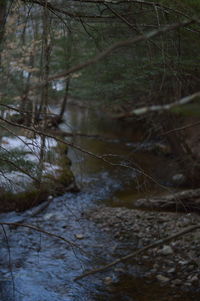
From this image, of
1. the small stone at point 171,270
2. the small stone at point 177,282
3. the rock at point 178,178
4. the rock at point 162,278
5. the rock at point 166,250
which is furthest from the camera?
the rock at point 178,178

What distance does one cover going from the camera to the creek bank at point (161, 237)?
4.99 meters

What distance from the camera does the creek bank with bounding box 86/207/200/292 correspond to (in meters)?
4.99

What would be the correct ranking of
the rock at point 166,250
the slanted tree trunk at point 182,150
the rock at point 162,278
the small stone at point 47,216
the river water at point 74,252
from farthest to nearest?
the slanted tree trunk at point 182,150 < the small stone at point 47,216 < the rock at point 166,250 < the rock at point 162,278 < the river water at point 74,252

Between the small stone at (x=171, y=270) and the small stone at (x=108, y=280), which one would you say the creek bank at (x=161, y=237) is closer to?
the small stone at (x=171, y=270)

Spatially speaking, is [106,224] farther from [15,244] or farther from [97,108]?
[97,108]

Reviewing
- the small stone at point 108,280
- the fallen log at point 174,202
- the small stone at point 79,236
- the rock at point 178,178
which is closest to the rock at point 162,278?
the small stone at point 108,280

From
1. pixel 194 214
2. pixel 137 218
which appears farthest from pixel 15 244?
pixel 194 214

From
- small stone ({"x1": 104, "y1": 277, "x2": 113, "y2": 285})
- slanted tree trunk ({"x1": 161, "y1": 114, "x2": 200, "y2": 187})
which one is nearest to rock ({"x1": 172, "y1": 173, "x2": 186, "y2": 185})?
slanted tree trunk ({"x1": 161, "y1": 114, "x2": 200, "y2": 187})

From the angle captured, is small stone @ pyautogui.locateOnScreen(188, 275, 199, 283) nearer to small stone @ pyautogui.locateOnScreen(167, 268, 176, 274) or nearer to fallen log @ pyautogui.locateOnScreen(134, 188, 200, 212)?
small stone @ pyautogui.locateOnScreen(167, 268, 176, 274)

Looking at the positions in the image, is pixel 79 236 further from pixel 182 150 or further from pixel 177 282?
pixel 182 150

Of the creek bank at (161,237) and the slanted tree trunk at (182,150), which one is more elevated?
the slanted tree trunk at (182,150)

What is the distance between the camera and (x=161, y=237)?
248 inches

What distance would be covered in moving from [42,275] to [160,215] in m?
3.11

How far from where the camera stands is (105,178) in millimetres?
10133
